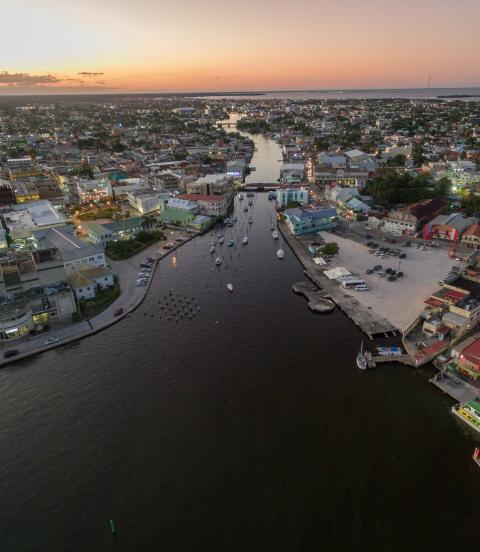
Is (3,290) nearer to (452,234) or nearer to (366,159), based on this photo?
(452,234)

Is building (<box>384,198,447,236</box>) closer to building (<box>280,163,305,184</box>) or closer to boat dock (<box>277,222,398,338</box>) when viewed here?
boat dock (<box>277,222,398,338</box>)

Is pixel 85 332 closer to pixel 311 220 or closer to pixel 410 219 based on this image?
pixel 311 220

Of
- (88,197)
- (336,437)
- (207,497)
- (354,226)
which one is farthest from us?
(88,197)

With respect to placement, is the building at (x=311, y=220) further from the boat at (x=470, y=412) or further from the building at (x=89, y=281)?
the boat at (x=470, y=412)

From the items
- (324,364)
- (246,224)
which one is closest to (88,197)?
(246,224)

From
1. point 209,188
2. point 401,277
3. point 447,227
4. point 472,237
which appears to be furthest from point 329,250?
point 209,188

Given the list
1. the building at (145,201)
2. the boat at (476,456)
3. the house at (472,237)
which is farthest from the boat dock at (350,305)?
the building at (145,201)

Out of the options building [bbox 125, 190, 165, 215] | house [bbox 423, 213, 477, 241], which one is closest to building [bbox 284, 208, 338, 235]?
house [bbox 423, 213, 477, 241]
